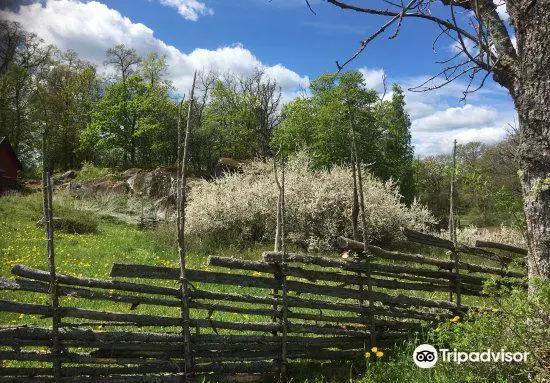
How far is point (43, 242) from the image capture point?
33.3 feet

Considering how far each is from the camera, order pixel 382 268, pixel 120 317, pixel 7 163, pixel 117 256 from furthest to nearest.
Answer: pixel 7 163 < pixel 117 256 < pixel 382 268 < pixel 120 317

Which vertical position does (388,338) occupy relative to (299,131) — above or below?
below

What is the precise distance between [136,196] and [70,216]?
7.54m

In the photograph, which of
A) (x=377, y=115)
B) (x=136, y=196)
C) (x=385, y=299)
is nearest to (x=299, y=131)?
(x=377, y=115)

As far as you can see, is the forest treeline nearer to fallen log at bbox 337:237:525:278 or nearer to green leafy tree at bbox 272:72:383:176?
green leafy tree at bbox 272:72:383:176

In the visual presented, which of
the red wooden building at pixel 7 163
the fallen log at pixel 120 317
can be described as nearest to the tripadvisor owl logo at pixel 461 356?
the fallen log at pixel 120 317

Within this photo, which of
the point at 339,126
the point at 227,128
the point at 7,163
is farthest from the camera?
the point at 227,128

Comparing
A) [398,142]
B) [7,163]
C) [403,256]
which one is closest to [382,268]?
[403,256]

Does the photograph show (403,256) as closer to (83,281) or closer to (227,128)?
(83,281)

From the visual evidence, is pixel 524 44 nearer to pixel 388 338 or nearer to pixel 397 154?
pixel 388 338

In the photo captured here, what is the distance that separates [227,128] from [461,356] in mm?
31389

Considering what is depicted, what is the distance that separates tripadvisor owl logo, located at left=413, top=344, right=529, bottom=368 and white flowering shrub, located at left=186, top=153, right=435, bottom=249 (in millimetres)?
8250

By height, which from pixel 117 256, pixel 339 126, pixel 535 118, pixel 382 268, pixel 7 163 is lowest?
pixel 117 256

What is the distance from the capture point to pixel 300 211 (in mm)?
12453
